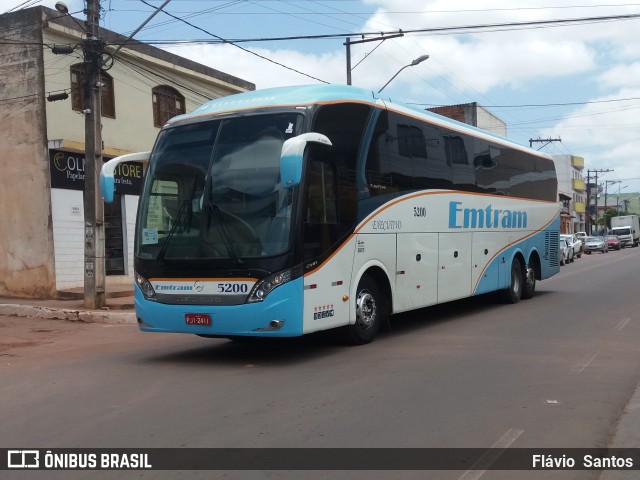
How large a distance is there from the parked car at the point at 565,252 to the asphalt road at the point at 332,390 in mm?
25623

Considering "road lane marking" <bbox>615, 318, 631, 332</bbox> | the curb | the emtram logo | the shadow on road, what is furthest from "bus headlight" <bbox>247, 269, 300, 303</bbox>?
the curb

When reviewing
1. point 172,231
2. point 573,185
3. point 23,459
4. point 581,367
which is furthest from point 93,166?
point 573,185

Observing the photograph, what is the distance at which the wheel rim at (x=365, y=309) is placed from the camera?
994 cm

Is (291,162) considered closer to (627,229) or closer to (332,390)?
(332,390)

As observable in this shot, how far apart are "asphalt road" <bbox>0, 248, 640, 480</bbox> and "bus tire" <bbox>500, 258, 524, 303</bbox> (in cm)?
320

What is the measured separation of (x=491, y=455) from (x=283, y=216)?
4192 millimetres

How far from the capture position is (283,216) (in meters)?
8.48

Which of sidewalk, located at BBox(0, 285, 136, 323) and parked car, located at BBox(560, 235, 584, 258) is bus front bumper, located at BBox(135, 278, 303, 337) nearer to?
sidewalk, located at BBox(0, 285, 136, 323)

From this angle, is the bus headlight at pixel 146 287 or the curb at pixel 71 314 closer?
the bus headlight at pixel 146 287

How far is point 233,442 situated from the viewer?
5.51 metres

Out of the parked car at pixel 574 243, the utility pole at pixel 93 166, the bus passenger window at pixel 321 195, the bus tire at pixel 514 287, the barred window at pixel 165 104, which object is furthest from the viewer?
the parked car at pixel 574 243

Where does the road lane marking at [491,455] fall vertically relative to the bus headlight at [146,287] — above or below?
below

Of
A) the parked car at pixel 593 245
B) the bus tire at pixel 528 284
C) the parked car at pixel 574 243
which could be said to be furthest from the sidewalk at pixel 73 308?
the parked car at pixel 593 245

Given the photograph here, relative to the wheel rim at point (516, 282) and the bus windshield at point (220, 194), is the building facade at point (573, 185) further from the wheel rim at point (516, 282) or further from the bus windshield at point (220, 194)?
the bus windshield at point (220, 194)
